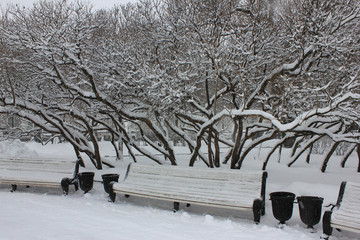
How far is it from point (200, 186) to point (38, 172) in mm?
4918

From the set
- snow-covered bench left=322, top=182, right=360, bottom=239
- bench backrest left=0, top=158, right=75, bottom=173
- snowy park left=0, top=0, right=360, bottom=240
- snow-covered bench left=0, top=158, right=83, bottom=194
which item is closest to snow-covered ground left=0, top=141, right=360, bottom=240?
snowy park left=0, top=0, right=360, bottom=240

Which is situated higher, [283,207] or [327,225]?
[283,207]

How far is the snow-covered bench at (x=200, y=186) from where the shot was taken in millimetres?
5480

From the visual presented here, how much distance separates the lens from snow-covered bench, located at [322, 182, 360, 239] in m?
4.41

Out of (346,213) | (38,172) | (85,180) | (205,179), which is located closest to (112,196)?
(85,180)

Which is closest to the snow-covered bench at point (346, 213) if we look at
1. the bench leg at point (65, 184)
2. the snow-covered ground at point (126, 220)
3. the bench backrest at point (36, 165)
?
the snow-covered ground at point (126, 220)

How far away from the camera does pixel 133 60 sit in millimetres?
9445

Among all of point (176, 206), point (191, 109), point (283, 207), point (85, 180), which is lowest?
point (176, 206)

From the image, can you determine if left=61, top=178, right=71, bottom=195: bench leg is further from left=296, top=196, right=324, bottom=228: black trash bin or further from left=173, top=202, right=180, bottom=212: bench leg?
left=296, top=196, right=324, bottom=228: black trash bin

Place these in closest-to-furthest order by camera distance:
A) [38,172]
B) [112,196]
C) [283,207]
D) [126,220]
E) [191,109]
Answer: [283,207] → [126,220] → [112,196] → [38,172] → [191,109]

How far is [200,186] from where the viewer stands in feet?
20.1

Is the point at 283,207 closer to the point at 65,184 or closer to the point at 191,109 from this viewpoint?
the point at 65,184

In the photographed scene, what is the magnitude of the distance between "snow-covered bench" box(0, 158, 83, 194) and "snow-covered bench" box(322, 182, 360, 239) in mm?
5930

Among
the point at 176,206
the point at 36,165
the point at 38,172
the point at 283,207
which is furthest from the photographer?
the point at 36,165
